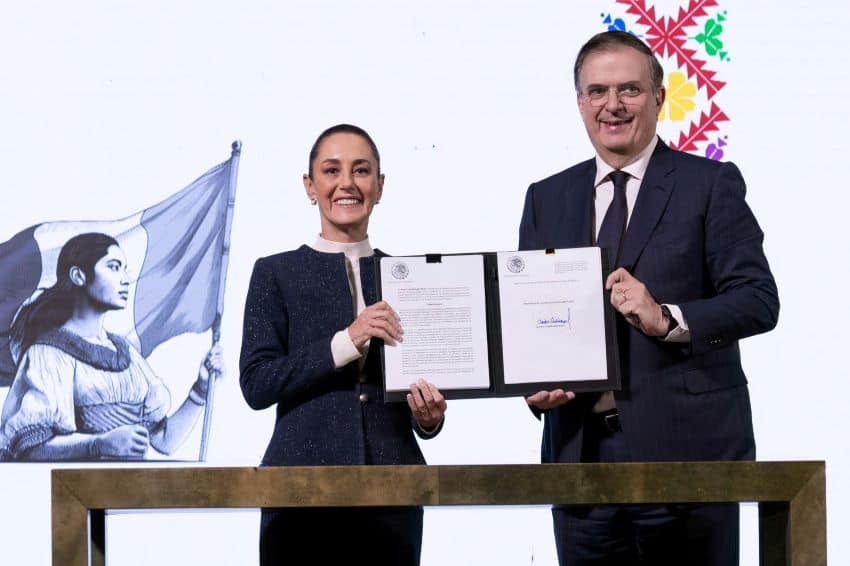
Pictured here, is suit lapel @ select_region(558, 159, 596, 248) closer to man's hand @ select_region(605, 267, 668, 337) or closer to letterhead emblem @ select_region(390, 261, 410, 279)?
man's hand @ select_region(605, 267, 668, 337)

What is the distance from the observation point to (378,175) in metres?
2.16

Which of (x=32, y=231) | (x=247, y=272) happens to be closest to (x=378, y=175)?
(x=247, y=272)

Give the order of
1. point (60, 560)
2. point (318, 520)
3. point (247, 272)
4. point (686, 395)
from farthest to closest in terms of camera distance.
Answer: point (247, 272)
point (686, 395)
point (318, 520)
point (60, 560)

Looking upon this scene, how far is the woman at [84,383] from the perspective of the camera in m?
3.11

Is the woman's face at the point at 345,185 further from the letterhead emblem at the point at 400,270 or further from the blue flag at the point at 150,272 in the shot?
the blue flag at the point at 150,272

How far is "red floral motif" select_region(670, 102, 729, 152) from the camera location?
310cm

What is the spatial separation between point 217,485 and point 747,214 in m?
0.96

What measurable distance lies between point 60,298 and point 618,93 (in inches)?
66.3

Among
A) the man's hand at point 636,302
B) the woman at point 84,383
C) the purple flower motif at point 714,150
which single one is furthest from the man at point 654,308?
the woman at point 84,383

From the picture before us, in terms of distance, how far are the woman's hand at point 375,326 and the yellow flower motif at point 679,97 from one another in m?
1.38

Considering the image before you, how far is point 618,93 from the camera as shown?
6.95ft

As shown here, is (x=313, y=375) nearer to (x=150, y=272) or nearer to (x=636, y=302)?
(x=636, y=302)

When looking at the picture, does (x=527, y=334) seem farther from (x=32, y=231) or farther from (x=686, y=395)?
(x=32, y=231)

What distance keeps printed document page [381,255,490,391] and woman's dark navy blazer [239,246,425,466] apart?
0.20 ft
